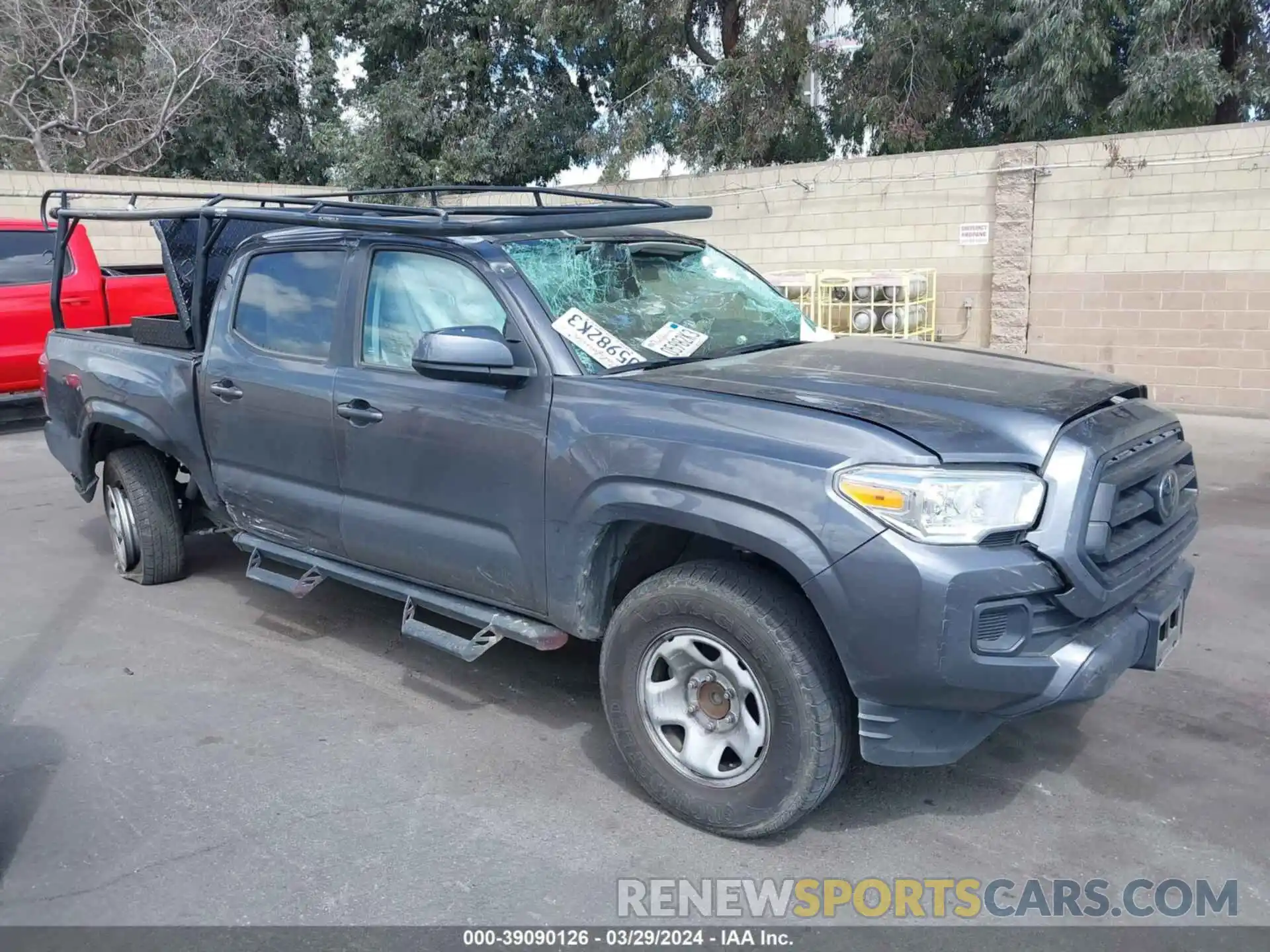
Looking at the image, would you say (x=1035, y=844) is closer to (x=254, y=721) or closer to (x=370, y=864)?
(x=370, y=864)

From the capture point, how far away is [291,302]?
4.69 m

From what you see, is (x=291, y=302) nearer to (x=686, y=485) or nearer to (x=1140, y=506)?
(x=686, y=485)

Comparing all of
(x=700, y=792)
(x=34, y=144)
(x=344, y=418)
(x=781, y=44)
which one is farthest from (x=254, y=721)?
(x=34, y=144)

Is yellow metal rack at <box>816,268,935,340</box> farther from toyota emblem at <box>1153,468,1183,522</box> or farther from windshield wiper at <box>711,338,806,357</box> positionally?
toyota emblem at <box>1153,468,1183,522</box>

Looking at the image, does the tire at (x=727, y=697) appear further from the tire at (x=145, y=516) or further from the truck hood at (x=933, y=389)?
the tire at (x=145, y=516)

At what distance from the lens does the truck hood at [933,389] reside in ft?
9.89

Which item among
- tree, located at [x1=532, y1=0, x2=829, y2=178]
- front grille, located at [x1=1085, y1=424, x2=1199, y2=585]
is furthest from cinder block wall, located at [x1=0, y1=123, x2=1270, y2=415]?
front grille, located at [x1=1085, y1=424, x2=1199, y2=585]

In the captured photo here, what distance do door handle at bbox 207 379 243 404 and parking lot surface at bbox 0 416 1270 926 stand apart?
117 centimetres

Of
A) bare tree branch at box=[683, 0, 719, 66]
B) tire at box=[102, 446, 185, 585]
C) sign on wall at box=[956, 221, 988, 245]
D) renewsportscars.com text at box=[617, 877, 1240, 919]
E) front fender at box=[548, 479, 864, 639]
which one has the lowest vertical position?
renewsportscars.com text at box=[617, 877, 1240, 919]

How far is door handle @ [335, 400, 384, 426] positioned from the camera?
13.6ft

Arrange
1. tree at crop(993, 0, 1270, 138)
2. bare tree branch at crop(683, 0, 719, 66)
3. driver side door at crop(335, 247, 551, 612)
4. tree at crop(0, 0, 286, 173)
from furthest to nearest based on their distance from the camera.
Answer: tree at crop(0, 0, 286, 173), bare tree branch at crop(683, 0, 719, 66), tree at crop(993, 0, 1270, 138), driver side door at crop(335, 247, 551, 612)

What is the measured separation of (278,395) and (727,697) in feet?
8.05

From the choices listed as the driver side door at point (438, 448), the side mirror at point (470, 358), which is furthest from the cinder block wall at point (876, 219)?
the side mirror at point (470, 358)
